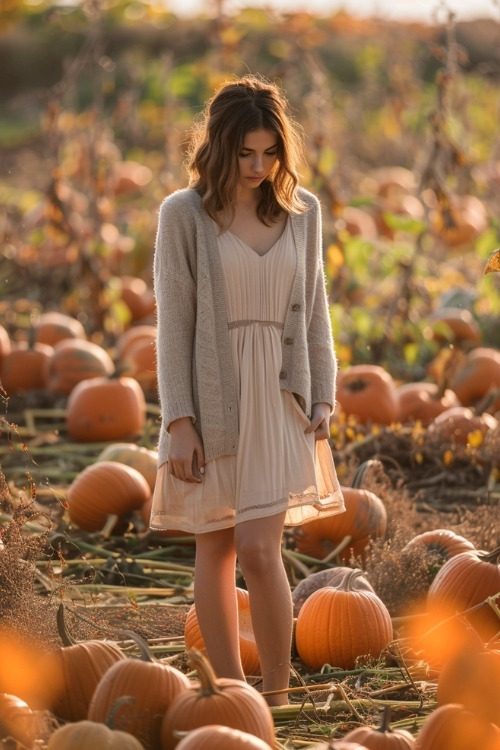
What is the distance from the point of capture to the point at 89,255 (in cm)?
789

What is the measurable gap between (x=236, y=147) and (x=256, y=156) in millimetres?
55

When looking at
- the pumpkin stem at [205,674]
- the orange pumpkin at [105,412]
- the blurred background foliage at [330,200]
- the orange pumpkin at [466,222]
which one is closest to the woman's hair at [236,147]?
the blurred background foliage at [330,200]

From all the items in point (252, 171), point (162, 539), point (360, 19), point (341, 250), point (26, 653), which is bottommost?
point (162, 539)

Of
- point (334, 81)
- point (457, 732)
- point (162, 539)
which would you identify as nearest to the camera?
point (457, 732)

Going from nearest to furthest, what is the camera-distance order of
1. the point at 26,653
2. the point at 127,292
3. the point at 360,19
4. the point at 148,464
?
the point at 26,653, the point at 148,464, the point at 127,292, the point at 360,19

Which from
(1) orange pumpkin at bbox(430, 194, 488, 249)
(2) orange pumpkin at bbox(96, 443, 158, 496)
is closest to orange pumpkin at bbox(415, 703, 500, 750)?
(2) orange pumpkin at bbox(96, 443, 158, 496)

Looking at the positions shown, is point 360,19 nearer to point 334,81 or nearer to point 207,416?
point 334,81

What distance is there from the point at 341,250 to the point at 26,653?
15.2ft

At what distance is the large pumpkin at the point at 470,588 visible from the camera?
3.58 m

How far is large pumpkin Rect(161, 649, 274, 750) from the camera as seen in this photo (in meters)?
2.49

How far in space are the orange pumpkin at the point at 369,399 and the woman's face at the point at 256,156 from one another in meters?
3.05

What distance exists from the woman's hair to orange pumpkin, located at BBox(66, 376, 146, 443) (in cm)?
310

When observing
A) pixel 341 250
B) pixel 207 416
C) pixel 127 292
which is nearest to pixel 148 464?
pixel 207 416

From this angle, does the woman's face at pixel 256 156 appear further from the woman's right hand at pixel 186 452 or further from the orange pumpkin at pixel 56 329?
the orange pumpkin at pixel 56 329
